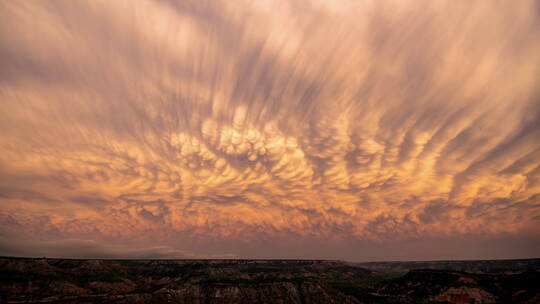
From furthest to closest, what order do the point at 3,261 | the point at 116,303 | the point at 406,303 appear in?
1. the point at 3,261
2. the point at 406,303
3. the point at 116,303

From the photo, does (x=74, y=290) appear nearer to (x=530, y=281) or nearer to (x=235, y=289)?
(x=235, y=289)

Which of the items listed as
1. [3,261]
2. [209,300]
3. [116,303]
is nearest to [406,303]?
[209,300]

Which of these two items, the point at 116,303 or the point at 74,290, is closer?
the point at 116,303

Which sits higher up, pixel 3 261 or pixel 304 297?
pixel 3 261

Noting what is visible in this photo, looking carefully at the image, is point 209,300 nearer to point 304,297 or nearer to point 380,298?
point 304,297

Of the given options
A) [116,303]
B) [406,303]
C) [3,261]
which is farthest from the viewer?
[3,261]

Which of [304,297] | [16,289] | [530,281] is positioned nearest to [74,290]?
[16,289]

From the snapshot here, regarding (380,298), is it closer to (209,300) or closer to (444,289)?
(444,289)

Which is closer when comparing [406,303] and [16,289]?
[16,289]

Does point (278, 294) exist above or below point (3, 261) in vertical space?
below
